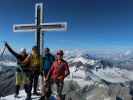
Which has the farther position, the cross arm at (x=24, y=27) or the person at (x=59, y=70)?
the cross arm at (x=24, y=27)

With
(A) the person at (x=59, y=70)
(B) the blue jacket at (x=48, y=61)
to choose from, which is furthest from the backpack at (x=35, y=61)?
(A) the person at (x=59, y=70)

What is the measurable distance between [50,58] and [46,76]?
3.68 ft

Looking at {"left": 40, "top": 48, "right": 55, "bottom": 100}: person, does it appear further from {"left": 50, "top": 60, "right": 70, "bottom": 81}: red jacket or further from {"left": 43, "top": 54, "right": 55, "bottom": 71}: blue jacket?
{"left": 50, "top": 60, "right": 70, "bottom": 81}: red jacket

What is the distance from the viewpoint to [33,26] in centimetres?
1906

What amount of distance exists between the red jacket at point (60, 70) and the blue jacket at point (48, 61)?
111cm

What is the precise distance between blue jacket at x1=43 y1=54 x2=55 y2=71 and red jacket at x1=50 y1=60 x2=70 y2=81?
1.11 metres

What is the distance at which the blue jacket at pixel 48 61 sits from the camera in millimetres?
16784

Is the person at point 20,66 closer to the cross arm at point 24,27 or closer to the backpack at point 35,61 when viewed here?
the backpack at point 35,61

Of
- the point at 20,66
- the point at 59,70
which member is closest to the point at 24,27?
the point at 20,66

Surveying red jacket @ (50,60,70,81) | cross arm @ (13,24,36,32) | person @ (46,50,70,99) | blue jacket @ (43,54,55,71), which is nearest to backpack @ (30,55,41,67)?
blue jacket @ (43,54,55,71)

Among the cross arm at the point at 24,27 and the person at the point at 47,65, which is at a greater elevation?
the cross arm at the point at 24,27

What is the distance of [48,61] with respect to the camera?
55.5 feet

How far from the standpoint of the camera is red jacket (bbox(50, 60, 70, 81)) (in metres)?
15.6

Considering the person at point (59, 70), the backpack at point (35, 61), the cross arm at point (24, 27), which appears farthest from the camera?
the cross arm at point (24, 27)
